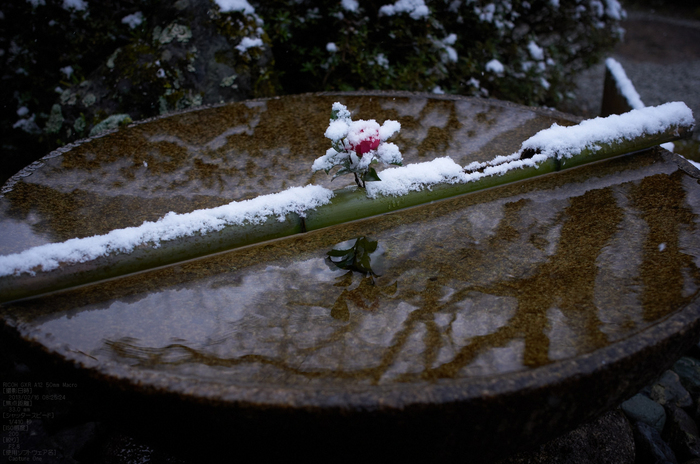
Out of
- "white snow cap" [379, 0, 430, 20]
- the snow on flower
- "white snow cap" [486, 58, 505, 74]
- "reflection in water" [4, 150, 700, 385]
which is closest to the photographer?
"reflection in water" [4, 150, 700, 385]

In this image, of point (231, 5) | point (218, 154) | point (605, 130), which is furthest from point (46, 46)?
point (605, 130)

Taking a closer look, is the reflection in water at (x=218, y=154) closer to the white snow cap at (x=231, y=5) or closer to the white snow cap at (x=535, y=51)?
the white snow cap at (x=231, y=5)

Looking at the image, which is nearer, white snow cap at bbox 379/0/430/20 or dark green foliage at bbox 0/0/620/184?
dark green foliage at bbox 0/0/620/184

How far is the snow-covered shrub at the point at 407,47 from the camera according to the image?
3012mm

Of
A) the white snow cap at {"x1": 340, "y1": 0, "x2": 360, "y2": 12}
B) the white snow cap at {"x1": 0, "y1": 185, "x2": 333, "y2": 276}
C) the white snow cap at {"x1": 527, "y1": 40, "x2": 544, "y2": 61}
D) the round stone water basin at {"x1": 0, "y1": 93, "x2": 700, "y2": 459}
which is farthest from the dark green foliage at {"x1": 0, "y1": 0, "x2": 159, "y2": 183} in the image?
the white snow cap at {"x1": 527, "y1": 40, "x2": 544, "y2": 61}

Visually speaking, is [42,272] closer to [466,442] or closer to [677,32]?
[466,442]

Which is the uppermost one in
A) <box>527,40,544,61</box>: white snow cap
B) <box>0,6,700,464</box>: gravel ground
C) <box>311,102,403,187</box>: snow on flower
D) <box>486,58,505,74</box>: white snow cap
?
<box>527,40,544,61</box>: white snow cap

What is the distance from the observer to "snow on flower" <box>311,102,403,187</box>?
1139 mm

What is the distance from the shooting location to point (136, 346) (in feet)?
3.00

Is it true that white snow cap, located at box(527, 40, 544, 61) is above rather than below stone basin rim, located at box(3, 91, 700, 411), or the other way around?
above

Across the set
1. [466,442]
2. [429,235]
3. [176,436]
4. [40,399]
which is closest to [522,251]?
[429,235]

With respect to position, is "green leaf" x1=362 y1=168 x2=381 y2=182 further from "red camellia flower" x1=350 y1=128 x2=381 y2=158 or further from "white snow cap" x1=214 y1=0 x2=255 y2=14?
"white snow cap" x1=214 y1=0 x2=255 y2=14

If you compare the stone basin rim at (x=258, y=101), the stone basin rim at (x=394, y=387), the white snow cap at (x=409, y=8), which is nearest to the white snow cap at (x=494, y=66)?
the white snow cap at (x=409, y=8)

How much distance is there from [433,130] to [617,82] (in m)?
2.11
